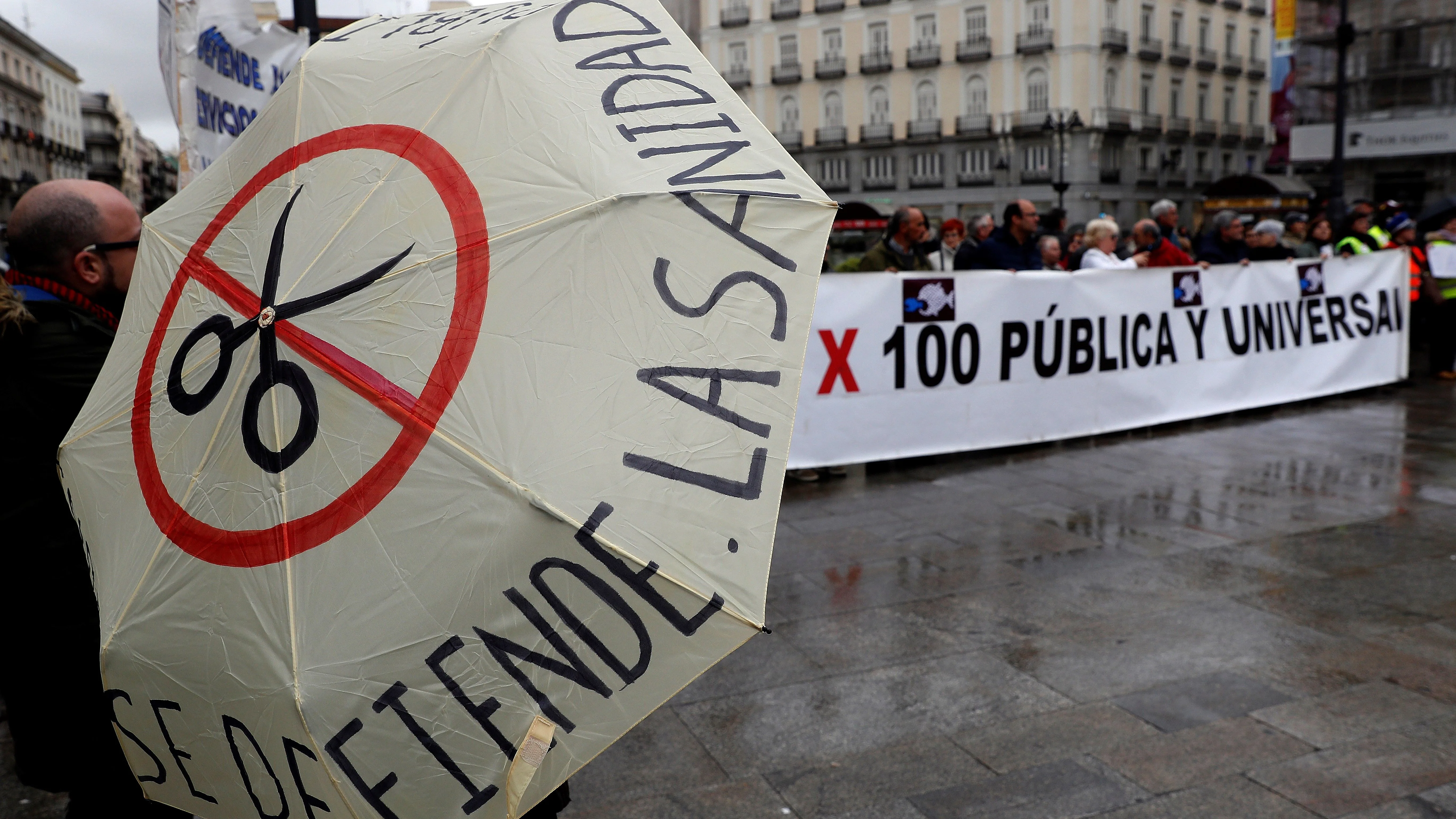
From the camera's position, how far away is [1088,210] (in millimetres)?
52375

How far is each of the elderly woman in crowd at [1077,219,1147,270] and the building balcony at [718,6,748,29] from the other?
56.8 meters

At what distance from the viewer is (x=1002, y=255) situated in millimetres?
8523

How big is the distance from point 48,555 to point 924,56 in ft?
197

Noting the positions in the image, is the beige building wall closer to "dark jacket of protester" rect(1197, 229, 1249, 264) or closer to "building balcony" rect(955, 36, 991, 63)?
"building balcony" rect(955, 36, 991, 63)

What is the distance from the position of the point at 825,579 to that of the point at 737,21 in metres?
62.0

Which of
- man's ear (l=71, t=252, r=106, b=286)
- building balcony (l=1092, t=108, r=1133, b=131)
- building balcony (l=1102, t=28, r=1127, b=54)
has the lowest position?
man's ear (l=71, t=252, r=106, b=286)

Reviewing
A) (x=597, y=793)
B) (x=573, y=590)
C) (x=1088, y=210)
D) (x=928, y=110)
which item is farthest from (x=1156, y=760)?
(x=928, y=110)

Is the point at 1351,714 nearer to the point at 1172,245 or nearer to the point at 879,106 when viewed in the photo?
the point at 1172,245

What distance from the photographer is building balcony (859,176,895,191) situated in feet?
196

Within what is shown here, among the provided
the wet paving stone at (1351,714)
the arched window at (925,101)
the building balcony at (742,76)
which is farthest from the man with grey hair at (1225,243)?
the building balcony at (742,76)

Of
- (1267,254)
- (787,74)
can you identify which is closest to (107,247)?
(1267,254)

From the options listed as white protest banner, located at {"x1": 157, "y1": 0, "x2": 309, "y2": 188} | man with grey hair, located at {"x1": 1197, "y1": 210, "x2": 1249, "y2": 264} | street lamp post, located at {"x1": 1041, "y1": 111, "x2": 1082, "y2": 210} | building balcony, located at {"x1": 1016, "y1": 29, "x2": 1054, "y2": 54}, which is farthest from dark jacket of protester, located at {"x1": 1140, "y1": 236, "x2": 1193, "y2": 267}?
building balcony, located at {"x1": 1016, "y1": 29, "x2": 1054, "y2": 54}

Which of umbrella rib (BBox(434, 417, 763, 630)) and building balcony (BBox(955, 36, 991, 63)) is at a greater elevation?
building balcony (BBox(955, 36, 991, 63))

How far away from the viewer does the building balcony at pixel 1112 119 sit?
52.3m
